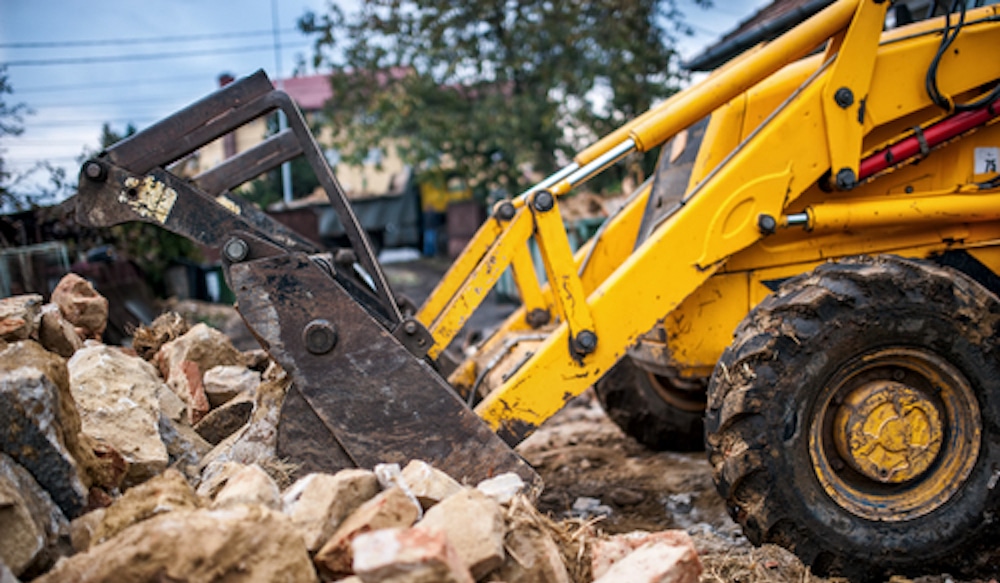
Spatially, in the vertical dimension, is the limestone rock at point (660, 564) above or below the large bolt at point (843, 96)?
below

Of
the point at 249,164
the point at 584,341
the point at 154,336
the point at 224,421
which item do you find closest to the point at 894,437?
the point at 584,341

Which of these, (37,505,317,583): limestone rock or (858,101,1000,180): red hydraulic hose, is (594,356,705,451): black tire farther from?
(37,505,317,583): limestone rock

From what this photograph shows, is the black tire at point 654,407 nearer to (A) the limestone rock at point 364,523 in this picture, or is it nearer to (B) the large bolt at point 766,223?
(B) the large bolt at point 766,223

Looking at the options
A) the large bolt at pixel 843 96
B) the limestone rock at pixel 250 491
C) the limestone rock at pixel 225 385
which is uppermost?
the large bolt at pixel 843 96

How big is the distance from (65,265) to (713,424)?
7198 millimetres

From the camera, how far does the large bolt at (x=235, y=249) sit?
288 centimetres

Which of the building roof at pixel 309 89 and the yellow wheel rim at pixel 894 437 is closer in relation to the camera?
the yellow wheel rim at pixel 894 437

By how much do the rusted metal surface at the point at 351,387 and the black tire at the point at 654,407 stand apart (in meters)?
1.96

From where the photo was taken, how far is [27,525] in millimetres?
2113

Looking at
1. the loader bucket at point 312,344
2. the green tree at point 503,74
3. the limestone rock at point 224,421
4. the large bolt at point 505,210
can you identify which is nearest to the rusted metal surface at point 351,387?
the loader bucket at point 312,344

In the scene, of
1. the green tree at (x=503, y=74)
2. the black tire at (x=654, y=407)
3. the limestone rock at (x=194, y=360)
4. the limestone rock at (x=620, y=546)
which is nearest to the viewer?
the limestone rock at (x=620, y=546)

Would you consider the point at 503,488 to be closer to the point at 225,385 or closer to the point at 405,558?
the point at 405,558

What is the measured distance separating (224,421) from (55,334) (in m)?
0.78

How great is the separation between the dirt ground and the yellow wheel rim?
29cm
